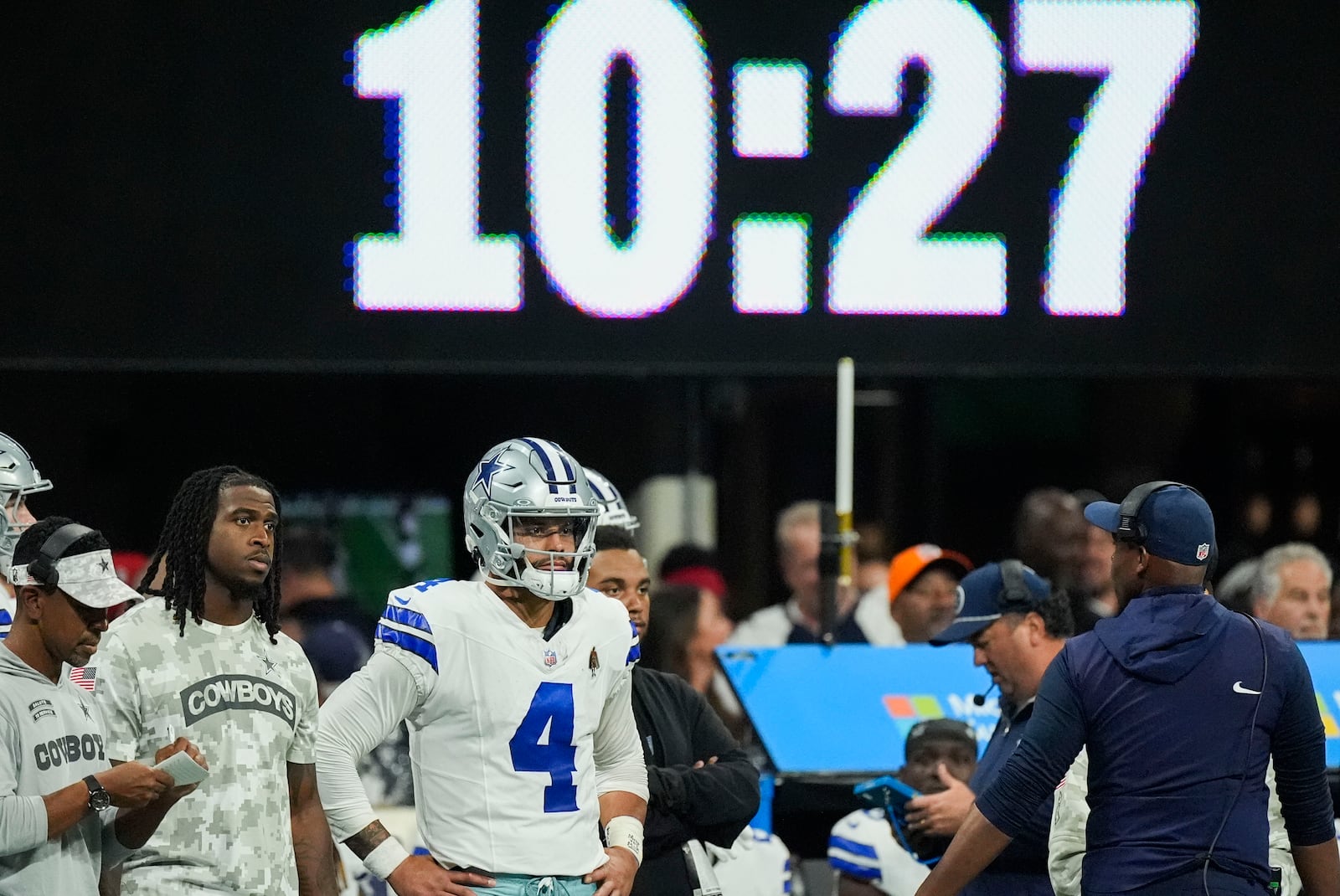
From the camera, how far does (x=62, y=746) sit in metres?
3.60

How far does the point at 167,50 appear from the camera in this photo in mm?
6996

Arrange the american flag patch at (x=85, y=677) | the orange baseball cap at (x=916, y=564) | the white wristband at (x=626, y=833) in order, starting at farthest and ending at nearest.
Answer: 1. the orange baseball cap at (x=916, y=564)
2. the american flag patch at (x=85, y=677)
3. the white wristband at (x=626, y=833)

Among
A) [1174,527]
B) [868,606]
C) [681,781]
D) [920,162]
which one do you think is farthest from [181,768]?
[868,606]

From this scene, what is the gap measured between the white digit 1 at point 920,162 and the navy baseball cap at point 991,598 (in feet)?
8.64

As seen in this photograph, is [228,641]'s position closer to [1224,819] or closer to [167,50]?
[1224,819]

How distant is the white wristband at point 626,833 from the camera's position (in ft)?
12.7


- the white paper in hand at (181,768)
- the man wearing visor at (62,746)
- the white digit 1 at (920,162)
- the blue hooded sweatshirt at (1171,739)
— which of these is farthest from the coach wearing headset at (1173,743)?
the white digit 1 at (920,162)

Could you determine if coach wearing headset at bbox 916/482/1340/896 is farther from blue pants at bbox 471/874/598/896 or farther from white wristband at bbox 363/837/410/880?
white wristband at bbox 363/837/410/880

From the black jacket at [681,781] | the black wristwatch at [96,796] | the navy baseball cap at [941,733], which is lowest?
the navy baseball cap at [941,733]

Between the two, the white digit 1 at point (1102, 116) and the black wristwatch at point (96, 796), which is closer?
the black wristwatch at point (96, 796)

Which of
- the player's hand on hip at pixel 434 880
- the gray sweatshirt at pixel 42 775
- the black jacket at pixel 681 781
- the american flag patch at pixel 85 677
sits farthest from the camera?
the black jacket at pixel 681 781

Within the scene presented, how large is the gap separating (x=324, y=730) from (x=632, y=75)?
13.0 feet

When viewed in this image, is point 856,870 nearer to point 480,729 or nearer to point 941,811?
point 941,811

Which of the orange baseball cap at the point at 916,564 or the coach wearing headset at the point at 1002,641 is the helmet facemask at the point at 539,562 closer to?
the coach wearing headset at the point at 1002,641
